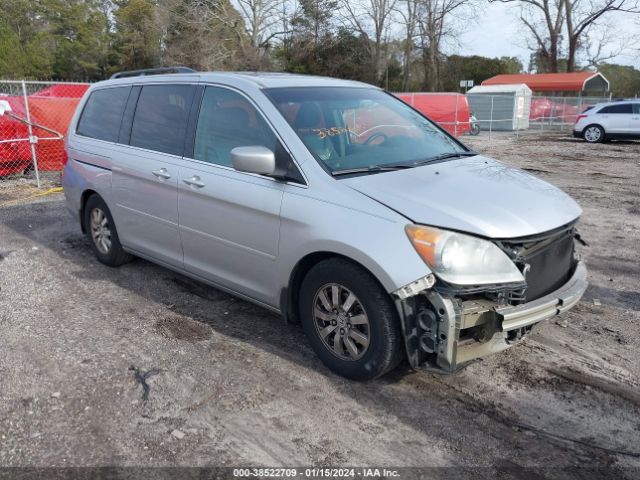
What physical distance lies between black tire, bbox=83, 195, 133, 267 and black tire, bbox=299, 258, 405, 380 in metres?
2.66

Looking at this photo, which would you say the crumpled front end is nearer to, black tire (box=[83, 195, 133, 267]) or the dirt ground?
the dirt ground

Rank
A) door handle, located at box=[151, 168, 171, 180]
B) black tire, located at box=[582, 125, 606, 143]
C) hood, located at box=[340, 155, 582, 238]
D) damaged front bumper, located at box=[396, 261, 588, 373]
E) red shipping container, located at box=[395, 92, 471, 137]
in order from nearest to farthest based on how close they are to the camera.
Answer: damaged front bumper, located at box=[396, 261, 588, 373] < hood, located at box=[340, 155, 582, 238] < door handle, located at box=[151, 168, 171, 180] < black tire, located at box=[582, 125, 606, 143] < red shipping container, located at box=[395, 92, 471, 137]

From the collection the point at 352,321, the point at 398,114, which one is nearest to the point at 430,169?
the point at 398,114

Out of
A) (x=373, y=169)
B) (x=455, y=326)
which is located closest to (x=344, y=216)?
(x=373, y=169)

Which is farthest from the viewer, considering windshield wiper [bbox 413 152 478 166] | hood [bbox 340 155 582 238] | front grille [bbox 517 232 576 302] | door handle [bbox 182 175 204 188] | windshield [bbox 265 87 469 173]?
door handle [bbox 182 175 204 188]

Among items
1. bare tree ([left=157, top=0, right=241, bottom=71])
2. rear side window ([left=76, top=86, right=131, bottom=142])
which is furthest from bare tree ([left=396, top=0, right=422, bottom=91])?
rear side window ([left=76, top=86, right=131, bottom=142])

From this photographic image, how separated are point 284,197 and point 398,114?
4.83 ft

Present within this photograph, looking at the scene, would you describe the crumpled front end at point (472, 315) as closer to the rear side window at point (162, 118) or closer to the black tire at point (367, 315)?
the black tire at point (367, 315)

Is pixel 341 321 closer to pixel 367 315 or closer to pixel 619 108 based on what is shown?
pixel 367 315

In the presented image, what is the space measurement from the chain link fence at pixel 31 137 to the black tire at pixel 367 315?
26.4ft

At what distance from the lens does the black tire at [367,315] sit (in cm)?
321

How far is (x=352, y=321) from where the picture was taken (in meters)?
3.40

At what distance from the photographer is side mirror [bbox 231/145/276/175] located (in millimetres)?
3586

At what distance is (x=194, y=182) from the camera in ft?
14.0
